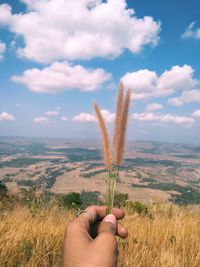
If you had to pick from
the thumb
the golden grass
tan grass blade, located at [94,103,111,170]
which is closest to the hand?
the thumb

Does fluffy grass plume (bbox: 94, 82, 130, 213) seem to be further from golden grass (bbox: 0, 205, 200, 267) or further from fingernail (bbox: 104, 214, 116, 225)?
golden grass (bbox: 0, 205, 200, 267)

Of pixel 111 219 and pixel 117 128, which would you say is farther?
pixel 117 128

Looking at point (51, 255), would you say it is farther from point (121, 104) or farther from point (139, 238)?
point (121, 104)

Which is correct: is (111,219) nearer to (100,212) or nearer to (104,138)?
(100,212)

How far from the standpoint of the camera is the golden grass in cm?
429

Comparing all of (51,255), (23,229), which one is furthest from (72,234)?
(23,229)

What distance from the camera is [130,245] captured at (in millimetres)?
4930

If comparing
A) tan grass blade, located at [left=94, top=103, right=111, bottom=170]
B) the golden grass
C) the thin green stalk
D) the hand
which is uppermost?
tan grass blade, located at [left=94, top=103, right=111, bottom=170]

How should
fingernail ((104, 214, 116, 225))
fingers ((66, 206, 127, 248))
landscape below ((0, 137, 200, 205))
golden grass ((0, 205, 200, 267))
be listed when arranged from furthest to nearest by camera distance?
landscape below ((0, 137, 200, 205)) → golden grass ((0, 205, 200, 267)) → fingernail ((104, 214, 116, 225)) → fingers ((66, 206, 127, 248))

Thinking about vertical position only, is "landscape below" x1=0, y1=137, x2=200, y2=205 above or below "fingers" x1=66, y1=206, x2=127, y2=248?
below

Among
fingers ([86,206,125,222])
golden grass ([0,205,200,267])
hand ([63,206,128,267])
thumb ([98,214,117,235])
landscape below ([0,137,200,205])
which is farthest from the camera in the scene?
landscape below ([0,137,200,205])

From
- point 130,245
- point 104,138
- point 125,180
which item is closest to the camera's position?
point 104,138

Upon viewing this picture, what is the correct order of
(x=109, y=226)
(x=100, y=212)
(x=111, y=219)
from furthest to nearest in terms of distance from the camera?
(x=100, y=212) < (x=111, y=219) < (x=109, y=226)

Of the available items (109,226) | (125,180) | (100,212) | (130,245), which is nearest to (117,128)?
(100,212)
